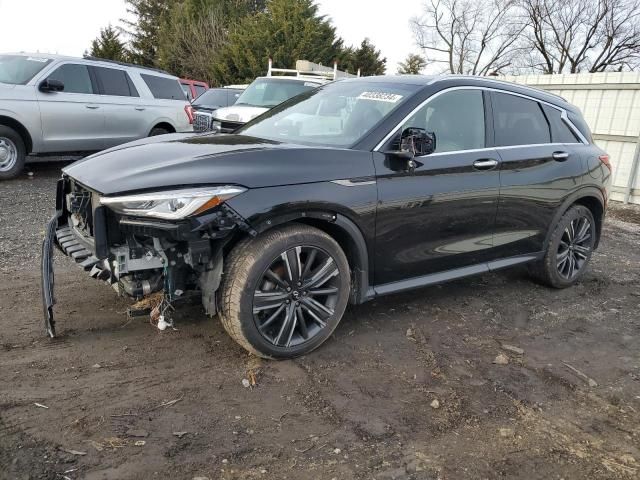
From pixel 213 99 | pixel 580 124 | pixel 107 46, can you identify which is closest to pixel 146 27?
pixel 107 46

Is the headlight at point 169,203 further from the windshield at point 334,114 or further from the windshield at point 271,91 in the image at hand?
the windshield at point 271,91

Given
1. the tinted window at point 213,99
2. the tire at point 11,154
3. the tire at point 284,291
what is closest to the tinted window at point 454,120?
the tire at point 284,291

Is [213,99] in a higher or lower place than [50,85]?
lower

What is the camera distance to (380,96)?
403cm

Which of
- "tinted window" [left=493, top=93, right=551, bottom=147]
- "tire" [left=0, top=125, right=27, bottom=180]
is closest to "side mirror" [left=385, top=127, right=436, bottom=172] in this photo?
"tinted window" [left=493, top=93, right=551, bottom=147]

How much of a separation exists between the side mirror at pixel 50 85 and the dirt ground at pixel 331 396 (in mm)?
4671

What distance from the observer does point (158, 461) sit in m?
2.47

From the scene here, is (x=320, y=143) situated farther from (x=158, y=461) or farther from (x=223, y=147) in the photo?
(x=158, y=461)

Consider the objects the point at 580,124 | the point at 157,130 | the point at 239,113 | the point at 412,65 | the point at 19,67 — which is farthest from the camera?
the point at 412,65

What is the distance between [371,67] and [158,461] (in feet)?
129

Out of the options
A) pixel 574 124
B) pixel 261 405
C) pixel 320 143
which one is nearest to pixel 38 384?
pixel 261 405

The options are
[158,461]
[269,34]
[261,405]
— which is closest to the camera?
[158,461]

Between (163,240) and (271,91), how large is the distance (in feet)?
25.4

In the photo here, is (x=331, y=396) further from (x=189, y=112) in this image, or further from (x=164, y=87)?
(x=164, y=87)
